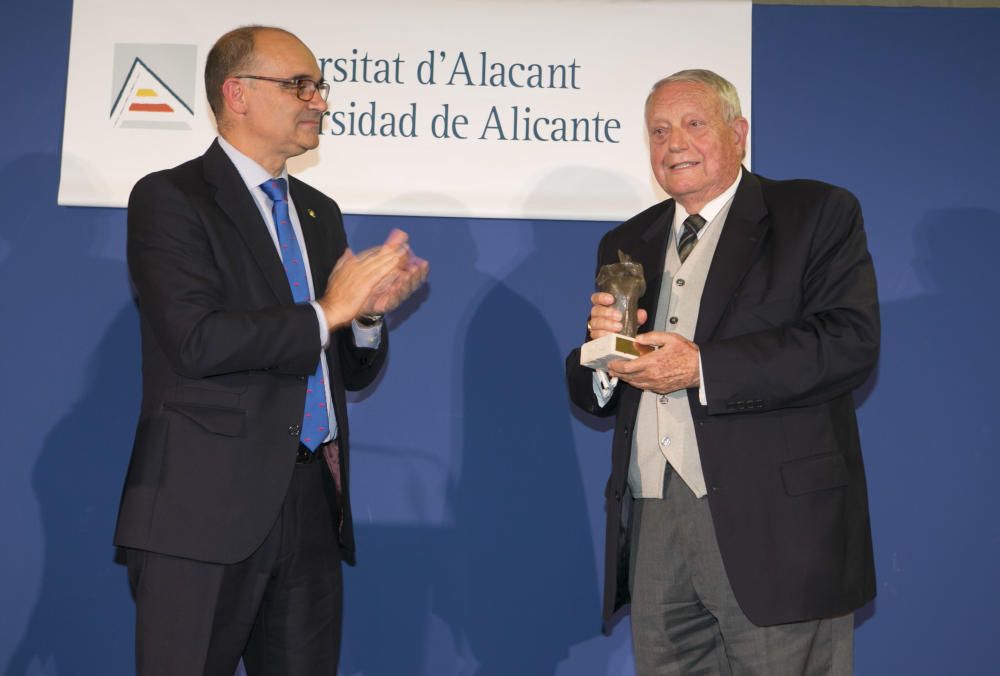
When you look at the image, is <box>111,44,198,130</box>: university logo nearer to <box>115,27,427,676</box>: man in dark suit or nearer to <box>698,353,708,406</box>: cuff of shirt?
<box>115,27,427,676</box>: man in dark suit

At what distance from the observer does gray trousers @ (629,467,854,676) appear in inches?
88.5

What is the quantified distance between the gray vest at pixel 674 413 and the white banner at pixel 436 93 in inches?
43.0

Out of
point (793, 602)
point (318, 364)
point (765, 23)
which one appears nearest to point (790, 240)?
point (793, 602)

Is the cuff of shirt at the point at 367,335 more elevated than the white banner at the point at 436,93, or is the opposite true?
the white banner at the point at 436,93

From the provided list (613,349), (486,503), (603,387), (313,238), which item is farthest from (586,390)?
(486,503)

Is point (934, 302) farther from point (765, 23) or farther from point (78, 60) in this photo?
point (78, 60)

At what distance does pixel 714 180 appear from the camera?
2.56m

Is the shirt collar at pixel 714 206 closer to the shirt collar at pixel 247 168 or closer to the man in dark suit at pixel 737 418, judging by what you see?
the man in dark suit at pixel 737 418

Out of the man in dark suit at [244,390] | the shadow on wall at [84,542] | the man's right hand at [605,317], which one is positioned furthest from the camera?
the shadow on wall at [84,542]

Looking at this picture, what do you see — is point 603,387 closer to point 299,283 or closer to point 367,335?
point 367,335

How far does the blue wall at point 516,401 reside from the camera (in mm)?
3510

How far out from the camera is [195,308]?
225cm

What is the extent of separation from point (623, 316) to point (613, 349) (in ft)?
0.48

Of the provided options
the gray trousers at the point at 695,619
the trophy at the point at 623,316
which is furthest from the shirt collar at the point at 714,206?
the gray trousers at the point at 695,619
